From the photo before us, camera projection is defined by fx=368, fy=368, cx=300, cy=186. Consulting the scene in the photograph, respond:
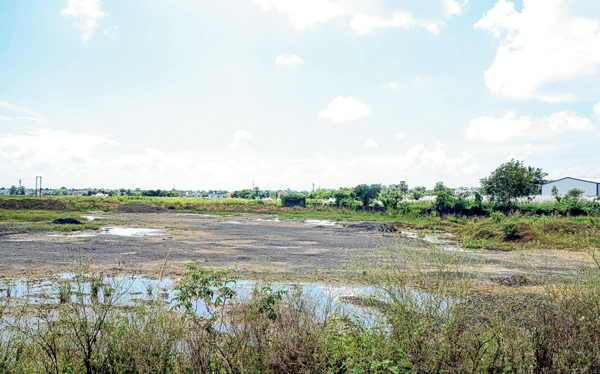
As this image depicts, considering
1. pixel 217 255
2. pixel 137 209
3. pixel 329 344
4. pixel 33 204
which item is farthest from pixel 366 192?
pixel 329 344

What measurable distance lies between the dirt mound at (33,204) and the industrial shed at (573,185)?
8188 centimetres

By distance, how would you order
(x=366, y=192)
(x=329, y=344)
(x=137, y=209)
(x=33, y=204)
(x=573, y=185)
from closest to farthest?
(x=329, y=344)
(x=33, y=204)
(x=137, y=209)
(x=366, y=192)
(x=573, y=185)

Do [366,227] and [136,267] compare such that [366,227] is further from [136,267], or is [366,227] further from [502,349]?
[502,349]

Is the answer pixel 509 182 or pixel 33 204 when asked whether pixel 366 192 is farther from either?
pixel 33 204

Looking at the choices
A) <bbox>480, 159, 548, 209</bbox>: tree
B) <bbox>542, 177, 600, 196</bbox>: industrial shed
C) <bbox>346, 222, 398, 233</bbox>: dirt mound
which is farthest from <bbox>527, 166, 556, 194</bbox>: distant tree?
<bbox>346, 222, 398, 233</bbox>: dirt mound

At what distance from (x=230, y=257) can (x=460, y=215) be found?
Answer: 30.8 meters

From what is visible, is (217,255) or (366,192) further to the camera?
(366,192)

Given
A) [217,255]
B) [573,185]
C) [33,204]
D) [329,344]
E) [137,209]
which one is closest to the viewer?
[329,344]

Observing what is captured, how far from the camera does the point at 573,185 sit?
71.0 metres

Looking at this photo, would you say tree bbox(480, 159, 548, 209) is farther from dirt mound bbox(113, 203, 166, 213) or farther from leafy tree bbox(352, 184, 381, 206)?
dirt mound bbox(113, 203, 166, 213)

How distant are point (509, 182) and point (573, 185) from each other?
135 feet

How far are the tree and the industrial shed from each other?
3372cm

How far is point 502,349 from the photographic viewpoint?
4.22 meters

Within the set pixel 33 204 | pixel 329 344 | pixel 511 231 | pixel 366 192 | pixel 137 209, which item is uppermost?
pixel 366 192
